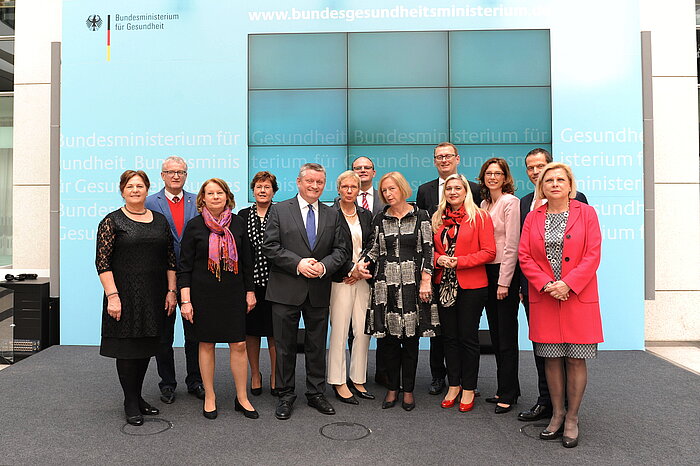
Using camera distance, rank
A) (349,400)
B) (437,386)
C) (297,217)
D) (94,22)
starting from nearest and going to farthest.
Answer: (297,217) < (349,400) < (437,386) < (94,22)

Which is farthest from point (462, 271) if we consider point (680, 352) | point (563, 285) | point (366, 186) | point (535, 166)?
point (680, 352)

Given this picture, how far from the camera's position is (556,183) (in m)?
2.68

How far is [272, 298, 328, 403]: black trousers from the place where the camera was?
10.6 feet

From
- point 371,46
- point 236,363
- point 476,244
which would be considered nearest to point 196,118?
point 371,46

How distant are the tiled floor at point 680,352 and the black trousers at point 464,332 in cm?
250

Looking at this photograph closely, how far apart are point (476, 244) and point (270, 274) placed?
1.40 m

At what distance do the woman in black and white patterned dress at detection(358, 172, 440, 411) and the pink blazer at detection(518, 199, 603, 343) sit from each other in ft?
2.27

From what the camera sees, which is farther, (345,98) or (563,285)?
(345,98)

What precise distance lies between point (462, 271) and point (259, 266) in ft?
4.71

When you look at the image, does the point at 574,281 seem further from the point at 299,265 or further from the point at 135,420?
the point at 135,420

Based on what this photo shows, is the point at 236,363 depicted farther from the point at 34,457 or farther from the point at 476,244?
the point at 476,244

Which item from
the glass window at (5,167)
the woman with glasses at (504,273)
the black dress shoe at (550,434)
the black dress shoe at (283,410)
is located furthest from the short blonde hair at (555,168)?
the glass window at (5,167)

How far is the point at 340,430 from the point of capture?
298 centimetres

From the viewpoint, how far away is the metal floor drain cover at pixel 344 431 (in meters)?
2.89
